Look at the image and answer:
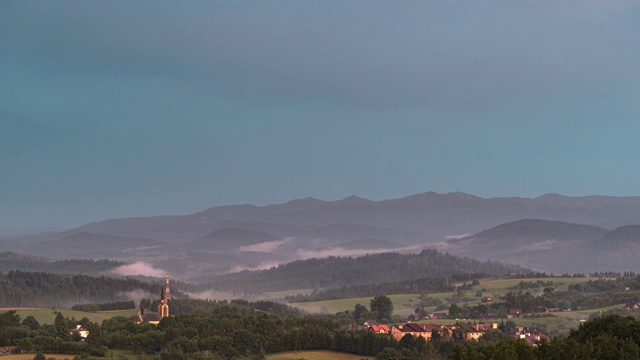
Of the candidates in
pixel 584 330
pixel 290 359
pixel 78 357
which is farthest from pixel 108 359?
pixel 584 330

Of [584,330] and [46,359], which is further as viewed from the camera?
[46,359]

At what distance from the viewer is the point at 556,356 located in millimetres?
133250

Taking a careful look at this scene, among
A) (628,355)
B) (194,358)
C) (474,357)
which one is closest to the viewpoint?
(474,357)

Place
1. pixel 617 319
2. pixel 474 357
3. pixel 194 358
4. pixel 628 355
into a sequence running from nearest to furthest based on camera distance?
pixel 474 357 < pixel 628 355 < pixel 617 319 < pixel 194 358

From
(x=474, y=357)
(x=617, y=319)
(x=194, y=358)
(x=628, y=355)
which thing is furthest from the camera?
(x=194, y=358)

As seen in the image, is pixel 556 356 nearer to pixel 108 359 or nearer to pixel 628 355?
pixel 628 355

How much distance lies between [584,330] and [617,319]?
225 inches

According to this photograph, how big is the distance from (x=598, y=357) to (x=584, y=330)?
925 inches

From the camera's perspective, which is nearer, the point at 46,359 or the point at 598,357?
the point at 598,357

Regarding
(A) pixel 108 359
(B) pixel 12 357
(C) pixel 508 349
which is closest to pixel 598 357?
(C) pixel 508 349

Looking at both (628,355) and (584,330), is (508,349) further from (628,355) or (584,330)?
(584,330)

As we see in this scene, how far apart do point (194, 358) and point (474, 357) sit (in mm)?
78491

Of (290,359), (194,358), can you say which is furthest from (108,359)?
(290,359)

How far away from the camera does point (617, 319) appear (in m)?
158
